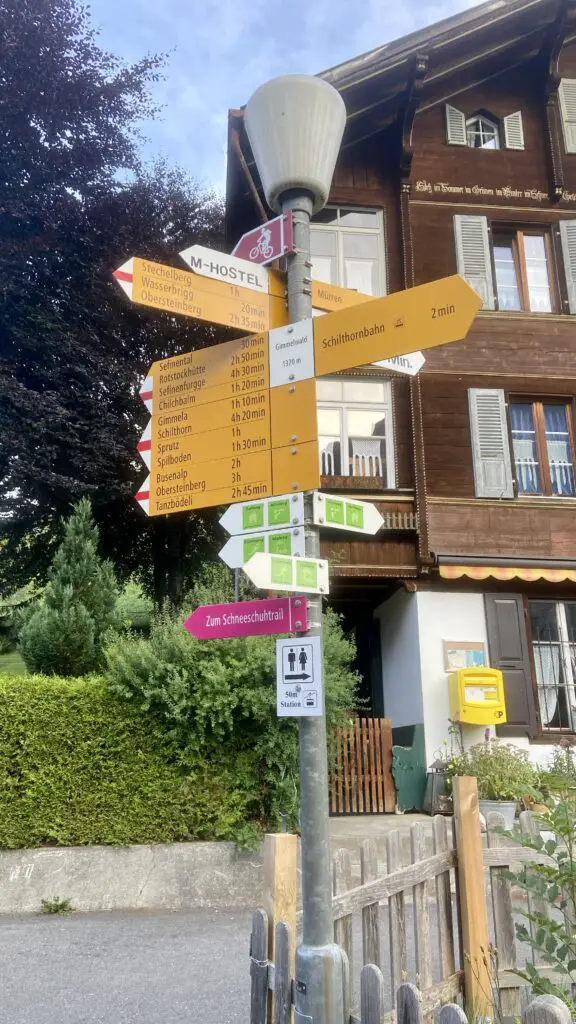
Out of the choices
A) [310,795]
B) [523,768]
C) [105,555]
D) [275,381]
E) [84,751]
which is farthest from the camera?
[105,555]

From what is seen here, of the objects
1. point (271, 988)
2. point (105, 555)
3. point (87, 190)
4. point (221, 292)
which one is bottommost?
point (271, 988)

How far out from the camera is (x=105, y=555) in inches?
643

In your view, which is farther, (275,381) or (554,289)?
(554,289)

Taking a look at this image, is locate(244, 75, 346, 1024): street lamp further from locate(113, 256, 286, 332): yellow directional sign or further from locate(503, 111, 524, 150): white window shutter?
locate(503, 111, 524, 150): white window shutter

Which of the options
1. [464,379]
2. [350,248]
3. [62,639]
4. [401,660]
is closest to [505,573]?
[401,660]

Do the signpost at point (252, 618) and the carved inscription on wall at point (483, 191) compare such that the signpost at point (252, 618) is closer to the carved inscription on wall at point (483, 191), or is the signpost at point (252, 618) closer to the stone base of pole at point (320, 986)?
the stone base of pole at point (320, 986)

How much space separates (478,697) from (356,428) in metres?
4.56

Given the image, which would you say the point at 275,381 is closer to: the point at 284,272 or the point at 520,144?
the point at 284,272

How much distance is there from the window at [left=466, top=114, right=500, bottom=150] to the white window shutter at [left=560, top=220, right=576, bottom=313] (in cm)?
201

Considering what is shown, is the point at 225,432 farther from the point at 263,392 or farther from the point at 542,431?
the point at 542,431

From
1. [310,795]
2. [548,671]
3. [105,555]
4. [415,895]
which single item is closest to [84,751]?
[415,895]

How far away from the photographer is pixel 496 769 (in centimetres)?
949

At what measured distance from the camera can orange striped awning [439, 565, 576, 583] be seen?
11.4 m

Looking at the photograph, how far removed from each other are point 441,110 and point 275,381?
505 inches
